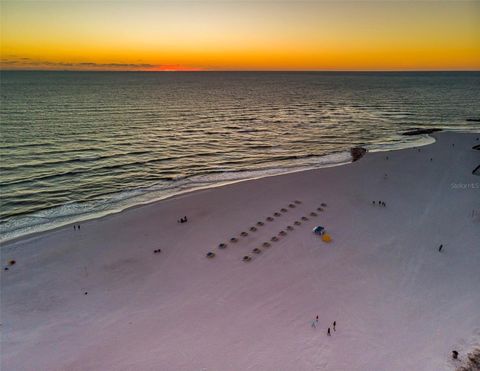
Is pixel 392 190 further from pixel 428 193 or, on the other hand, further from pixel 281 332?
pixel 281 332

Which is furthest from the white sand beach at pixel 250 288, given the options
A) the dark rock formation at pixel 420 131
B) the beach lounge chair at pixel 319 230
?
the dark rock formation at pixel 420 131

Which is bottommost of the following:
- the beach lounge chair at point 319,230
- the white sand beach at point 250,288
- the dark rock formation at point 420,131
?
the white sand beach at point 250,288

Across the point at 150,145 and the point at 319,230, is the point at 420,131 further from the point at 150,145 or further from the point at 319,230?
the point at 150,145

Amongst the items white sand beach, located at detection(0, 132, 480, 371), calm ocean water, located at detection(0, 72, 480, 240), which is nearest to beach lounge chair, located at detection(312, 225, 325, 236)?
white sand beach, located at detection(0, 132, 480, 371)

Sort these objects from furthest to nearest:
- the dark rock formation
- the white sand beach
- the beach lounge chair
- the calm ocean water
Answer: the dark rock formation < the calm ocean water < the beach lounge chair < the white sand beach

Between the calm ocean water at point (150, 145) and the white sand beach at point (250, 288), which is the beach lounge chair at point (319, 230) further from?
the calm ocean water at point (150, 145)

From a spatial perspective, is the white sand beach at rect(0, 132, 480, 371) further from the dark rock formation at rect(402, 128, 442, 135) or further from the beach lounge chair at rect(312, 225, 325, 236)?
the dark rock formation at rect(402, 128, 442, 135)

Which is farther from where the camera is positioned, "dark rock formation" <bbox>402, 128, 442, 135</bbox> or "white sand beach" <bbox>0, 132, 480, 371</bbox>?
"dark rock formation" <bbox>402, 128, 442, 135</bbox>

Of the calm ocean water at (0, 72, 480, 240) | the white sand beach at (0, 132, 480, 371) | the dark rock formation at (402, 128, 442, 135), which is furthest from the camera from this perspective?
the dark rock formation at (402, 128, 442, 135)

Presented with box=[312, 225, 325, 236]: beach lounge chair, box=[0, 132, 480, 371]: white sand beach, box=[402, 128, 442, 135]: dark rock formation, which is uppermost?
box=[402, 128, 442, 135]: dark rock formation
